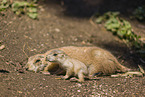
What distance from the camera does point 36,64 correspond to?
10.3ft

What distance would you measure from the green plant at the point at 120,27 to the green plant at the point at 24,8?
85.8 inches

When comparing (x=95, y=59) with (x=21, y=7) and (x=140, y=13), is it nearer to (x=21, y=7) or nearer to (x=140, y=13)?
(x=21, y=7)

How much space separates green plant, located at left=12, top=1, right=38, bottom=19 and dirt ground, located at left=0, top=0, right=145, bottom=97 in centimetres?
15

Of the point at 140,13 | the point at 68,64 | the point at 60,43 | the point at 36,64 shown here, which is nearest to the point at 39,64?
the point at 36,64

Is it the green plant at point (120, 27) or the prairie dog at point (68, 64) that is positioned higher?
the green plant at point (120, 27)

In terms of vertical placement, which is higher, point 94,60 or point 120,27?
point 120,27

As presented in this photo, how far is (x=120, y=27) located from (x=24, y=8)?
110 inches

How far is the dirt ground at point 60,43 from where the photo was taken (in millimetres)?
2662

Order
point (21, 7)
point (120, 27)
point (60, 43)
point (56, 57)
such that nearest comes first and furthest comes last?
point (56, 57) < point (60, 43) < point (21, 7) < point (120, 27)

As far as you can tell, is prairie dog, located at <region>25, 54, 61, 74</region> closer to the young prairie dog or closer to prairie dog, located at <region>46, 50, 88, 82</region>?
the young prairie dog

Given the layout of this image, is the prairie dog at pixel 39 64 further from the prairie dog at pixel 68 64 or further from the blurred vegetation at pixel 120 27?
the blurred vegetation at pixel 120 27

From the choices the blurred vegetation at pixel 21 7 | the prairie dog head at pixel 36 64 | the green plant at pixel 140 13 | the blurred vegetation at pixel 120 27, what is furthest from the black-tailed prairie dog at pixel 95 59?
the green plant at pixel 140 13

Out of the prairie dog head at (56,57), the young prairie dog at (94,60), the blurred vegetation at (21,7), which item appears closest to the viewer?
the prairie dog head at (56,57)

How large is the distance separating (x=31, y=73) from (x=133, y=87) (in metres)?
1.72
